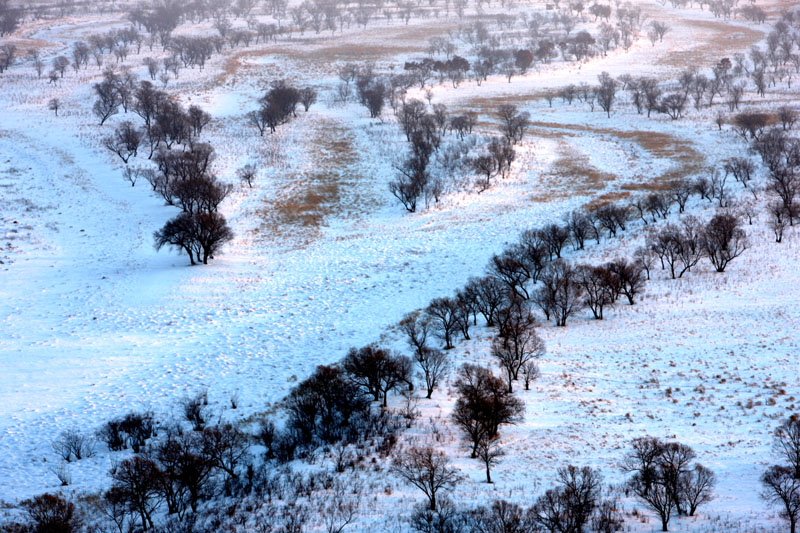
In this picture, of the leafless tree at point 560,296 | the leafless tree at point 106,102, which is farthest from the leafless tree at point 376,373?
the leafless tree at point 106,102

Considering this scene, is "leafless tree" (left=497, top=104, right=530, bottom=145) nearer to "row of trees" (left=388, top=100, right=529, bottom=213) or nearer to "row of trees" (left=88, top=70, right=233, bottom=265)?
"row of trees" (left=388, top=100, right=529, bottom=213)

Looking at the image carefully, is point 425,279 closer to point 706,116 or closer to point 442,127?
point 442,127

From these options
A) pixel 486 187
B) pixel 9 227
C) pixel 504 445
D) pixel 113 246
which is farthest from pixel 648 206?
pixel 9 227

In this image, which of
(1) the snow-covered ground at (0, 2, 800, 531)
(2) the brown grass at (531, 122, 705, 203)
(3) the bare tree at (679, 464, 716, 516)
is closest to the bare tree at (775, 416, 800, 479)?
(1) the snow-covered ground at (0, 2, 800, 531)

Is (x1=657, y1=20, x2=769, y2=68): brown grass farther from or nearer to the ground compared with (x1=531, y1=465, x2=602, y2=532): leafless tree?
farther from the ground

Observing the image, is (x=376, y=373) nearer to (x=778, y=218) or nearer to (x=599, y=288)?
(x=599, y=288)

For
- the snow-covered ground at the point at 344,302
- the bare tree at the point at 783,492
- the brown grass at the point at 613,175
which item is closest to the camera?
the bare tree at the point at 783,492

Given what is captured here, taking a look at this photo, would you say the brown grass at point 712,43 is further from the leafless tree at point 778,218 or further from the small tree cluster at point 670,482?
the small tree cluster at point 670,482

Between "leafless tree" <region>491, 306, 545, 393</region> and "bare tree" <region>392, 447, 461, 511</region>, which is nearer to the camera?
"bare tree" <region>392, 447, 461, 511</region>

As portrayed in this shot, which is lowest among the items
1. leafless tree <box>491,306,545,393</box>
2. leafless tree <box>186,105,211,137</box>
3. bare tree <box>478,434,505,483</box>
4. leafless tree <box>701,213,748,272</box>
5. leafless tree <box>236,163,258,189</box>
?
bare tree <box>478,434,505,483</box>
